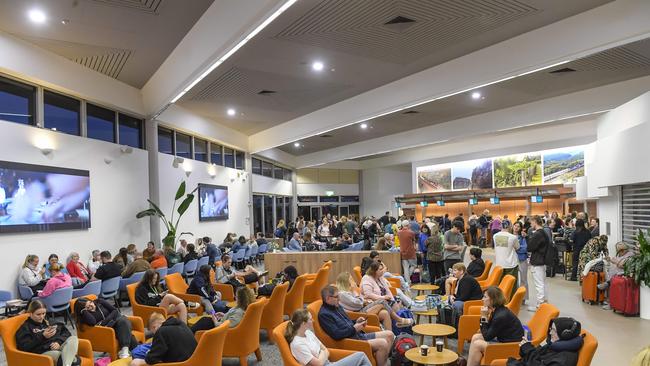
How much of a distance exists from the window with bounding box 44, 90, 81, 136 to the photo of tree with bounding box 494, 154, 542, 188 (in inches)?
622

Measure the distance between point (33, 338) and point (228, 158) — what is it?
43.7ft

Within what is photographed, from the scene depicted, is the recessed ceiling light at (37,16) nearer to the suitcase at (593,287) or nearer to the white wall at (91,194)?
the white wall at (91,194)

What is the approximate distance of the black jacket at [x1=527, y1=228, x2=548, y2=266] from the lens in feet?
26.2

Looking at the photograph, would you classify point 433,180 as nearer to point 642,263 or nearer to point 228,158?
point 228,158

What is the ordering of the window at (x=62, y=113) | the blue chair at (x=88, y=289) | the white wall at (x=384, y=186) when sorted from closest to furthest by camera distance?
the blue chair at (x=88, y=289)
the window at (x=62, y=113)
the white wall at (x=384, y=186)

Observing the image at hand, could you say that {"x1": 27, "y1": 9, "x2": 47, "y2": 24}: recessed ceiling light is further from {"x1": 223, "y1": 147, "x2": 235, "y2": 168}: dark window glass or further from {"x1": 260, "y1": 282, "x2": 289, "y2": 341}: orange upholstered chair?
{"x1": 223, "y1": 147, "x2": 235, "y2": 168}: dark window glass

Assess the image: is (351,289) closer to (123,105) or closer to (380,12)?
(380,12)

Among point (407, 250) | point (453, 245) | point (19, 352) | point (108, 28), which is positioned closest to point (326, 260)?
point (407, 250)

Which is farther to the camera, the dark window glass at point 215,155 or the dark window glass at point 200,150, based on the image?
the dark window glass at point 215,155

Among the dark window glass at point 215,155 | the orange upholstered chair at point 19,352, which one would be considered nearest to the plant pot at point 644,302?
the orange upholstered chair at point 19,352

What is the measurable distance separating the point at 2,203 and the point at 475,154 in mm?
17403

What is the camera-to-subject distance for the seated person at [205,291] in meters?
7.11

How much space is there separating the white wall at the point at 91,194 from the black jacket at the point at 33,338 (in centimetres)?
363

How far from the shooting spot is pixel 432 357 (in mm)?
4543
